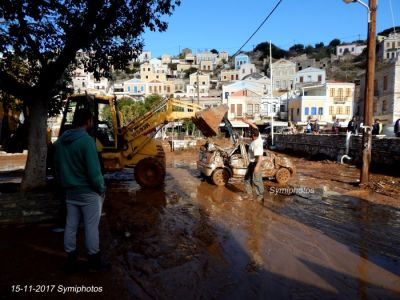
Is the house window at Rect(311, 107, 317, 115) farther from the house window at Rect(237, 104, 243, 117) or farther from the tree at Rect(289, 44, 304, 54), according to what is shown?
the tree at Rect(289, 44, 304, 54)

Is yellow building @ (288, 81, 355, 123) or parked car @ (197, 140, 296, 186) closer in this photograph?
parked car @ (197, 140, 296, 186)

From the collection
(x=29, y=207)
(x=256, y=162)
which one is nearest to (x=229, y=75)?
(x=256, y=162)

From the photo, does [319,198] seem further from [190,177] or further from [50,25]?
[50,25]

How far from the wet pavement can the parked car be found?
1782 millimetres

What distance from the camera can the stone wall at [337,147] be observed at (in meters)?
16.4

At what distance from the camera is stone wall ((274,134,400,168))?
1642cm

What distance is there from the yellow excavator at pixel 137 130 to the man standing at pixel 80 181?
24.2 feet

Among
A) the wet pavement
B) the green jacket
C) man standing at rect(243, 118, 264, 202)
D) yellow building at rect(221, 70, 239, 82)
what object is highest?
yellow building at rect(221, 70, 239, 82)

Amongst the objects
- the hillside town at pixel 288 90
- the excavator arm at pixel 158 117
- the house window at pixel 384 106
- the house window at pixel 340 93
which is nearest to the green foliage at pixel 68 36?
the excavator arm at pixel 158 117

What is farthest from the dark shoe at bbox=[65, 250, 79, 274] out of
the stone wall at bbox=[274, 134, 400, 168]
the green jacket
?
the stone wall at bbox=[274, 134, 400, 168]

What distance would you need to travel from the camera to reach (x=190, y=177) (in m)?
16.2

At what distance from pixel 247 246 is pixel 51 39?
6.67 meters

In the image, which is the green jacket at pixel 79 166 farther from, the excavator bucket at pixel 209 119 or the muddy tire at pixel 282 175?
the muddy tire at pixel 282 175

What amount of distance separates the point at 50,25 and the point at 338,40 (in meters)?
178
